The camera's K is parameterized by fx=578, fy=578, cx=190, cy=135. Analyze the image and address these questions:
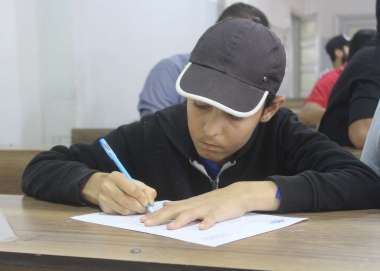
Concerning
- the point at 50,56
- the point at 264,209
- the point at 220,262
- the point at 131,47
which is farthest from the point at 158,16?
the point at 220,262

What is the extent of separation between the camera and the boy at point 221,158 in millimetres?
1004

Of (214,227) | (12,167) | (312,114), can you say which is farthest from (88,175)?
(312,114)

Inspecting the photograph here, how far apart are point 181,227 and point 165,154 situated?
0.51m

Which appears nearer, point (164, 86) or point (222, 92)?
point (222, 92)

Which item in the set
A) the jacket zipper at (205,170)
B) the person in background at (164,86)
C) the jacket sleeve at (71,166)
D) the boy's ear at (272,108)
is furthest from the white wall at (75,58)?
the boy's ear at (272,108)

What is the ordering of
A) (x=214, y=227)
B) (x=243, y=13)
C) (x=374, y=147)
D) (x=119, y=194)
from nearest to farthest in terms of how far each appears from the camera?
(x=214, y=227)
(x=119, y=194)
(x=374, y=147)
(x=243, y=13)

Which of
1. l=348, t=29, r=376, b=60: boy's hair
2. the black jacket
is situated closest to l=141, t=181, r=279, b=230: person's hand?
the black jacket

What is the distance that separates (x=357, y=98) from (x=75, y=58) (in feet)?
4.63

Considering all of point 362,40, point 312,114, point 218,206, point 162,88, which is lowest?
point 312,114

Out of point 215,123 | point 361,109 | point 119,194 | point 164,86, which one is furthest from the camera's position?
point 164,86

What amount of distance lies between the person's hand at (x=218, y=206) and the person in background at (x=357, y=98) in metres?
1.09

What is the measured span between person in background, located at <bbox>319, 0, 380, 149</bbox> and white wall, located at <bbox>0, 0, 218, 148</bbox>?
127 cm

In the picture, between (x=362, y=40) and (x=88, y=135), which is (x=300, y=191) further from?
(x=362, y=40)

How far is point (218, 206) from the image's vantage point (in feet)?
3.05
